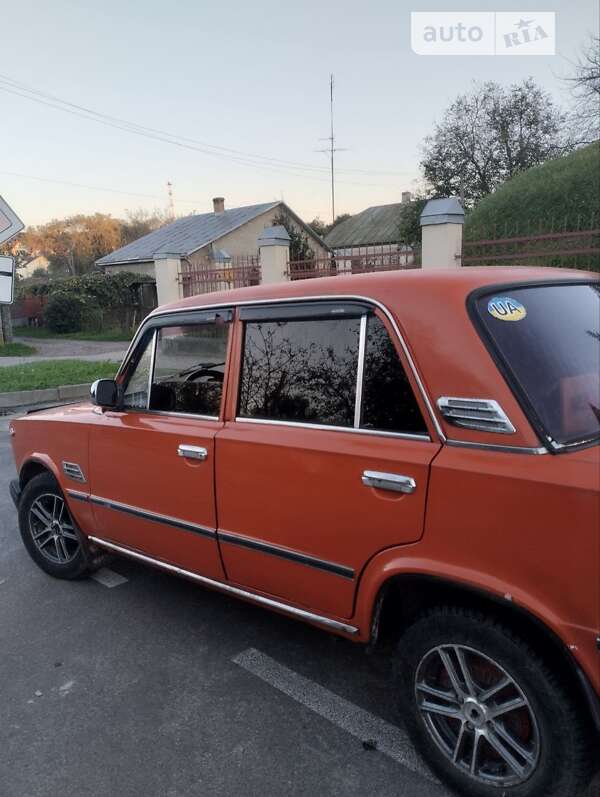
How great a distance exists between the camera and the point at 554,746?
1845 millimetres

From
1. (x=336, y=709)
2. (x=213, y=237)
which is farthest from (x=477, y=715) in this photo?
(x=213, y=237)

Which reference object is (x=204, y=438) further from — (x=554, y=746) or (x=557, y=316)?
(x=554, y=746)

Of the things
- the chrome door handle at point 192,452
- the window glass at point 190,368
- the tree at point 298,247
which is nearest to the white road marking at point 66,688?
the chrome door handle at point 192,452

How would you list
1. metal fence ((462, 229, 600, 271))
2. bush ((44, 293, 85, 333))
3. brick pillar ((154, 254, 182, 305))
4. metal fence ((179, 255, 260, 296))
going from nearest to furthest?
metal fence ((462, 229, 600, 271)), metal fence ((179, 255, 260, 296)), brick pillar ((154, 254, 182, 305)), bush ((44, 293, 85, 333))

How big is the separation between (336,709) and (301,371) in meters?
1.50

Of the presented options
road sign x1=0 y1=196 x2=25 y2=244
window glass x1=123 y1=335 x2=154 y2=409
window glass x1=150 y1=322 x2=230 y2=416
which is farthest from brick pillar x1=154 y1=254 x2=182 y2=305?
window glass x1=150 y1=322 x2=230 y2=416

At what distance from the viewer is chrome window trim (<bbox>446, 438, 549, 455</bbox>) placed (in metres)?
1.83

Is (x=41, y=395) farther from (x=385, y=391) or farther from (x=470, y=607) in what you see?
(x=470, y=607)

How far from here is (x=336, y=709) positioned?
263 cm

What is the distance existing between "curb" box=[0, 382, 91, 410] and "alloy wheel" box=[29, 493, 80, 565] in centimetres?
675

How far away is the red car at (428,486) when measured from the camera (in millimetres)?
1811

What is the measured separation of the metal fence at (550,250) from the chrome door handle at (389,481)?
8.22 metres

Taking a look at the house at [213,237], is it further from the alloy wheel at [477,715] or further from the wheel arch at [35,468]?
the alloy wheel at [477,715]

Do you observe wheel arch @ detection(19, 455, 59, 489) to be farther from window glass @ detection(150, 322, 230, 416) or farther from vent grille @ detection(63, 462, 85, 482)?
window glass @ detection(150, 322, 230, 416)
